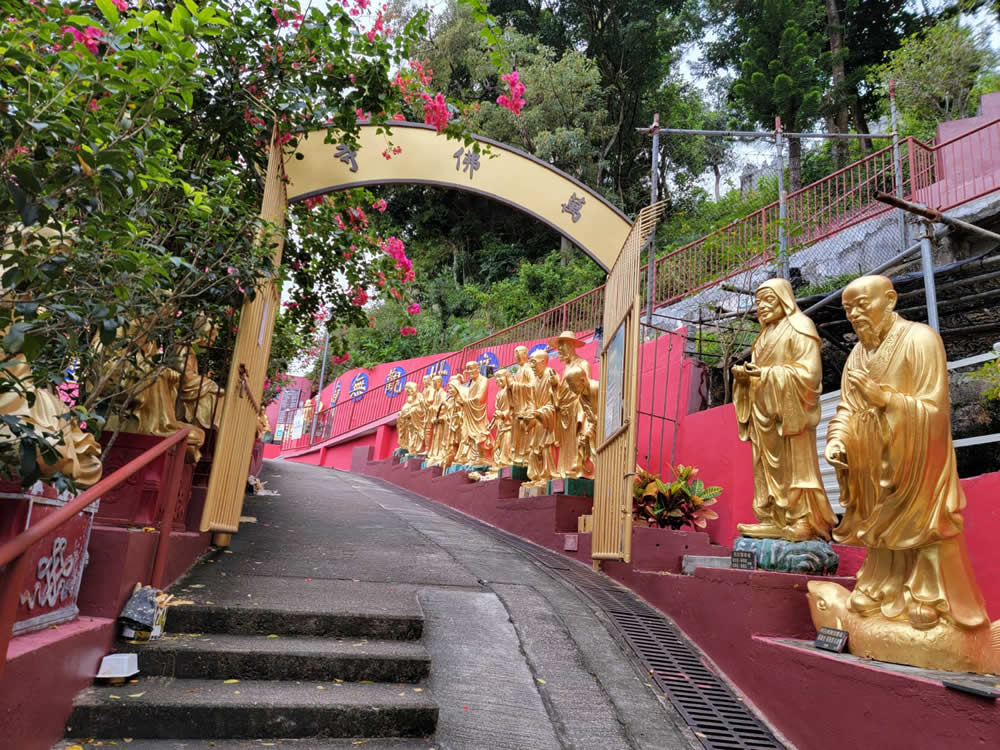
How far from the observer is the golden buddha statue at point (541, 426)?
8.73m

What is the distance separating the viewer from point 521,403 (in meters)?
9.59

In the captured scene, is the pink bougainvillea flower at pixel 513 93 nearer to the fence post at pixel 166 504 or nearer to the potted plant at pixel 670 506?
the potted plant at pixel 670 506

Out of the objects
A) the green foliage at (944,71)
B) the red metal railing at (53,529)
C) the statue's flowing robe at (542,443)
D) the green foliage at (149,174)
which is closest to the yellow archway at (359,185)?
the green foliage at (149,174)

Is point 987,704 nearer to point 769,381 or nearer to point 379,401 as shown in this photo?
point 769,381

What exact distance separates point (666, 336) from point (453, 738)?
7.61m

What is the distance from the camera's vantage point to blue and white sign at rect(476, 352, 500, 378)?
14844 millimetres

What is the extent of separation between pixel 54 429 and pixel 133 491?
4.42ft

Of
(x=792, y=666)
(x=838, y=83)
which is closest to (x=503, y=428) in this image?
(x=792, y=666)

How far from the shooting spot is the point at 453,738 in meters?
3.14

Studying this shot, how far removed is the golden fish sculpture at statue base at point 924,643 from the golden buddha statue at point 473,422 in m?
8.49

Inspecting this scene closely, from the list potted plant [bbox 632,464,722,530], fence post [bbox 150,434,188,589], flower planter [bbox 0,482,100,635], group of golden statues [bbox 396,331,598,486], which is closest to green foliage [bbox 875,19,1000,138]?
group of golden statues [bbox 396,331,598,486]

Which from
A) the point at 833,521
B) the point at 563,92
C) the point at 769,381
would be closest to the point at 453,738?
the point at 833,521

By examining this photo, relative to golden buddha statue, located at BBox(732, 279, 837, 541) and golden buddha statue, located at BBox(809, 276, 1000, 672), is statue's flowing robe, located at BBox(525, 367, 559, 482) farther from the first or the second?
golden buddha statue, located at BBox(809, 276, 1000, 672)

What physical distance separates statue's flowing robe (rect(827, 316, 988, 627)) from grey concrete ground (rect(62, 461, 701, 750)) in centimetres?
134
